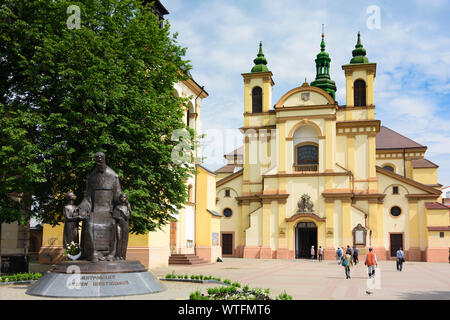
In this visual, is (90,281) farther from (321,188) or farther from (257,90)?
(257,90)

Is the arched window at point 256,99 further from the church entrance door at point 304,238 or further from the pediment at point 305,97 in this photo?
the church entrance door at point 304,238

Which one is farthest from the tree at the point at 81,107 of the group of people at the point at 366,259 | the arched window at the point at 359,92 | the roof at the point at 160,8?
the arched window at the point at 359,92

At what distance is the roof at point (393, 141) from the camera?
199 feet

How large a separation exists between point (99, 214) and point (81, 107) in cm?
599

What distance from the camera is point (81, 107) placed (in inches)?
715

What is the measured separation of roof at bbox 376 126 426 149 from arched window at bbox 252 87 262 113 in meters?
18.4

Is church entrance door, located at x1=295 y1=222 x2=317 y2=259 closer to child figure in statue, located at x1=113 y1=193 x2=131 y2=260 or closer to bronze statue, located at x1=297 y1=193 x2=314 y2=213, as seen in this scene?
bronze statue, located at x1=297 y1=193 x2=314 y2=213

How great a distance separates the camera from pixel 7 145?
56.3ft

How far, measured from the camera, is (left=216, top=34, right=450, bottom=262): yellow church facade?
46000 mm

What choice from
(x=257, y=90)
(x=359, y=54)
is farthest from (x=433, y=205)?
(x=257, y=90)

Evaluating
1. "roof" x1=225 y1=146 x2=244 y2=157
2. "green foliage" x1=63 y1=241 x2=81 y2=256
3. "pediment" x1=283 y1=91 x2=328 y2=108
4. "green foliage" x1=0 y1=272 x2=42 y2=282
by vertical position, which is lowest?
"green foliage" x1=0 y1=272 x2=42 y2=282

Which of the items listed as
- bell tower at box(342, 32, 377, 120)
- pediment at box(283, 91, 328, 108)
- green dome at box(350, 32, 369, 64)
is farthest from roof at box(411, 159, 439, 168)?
pediment at box(283, 91, 328, 108)
